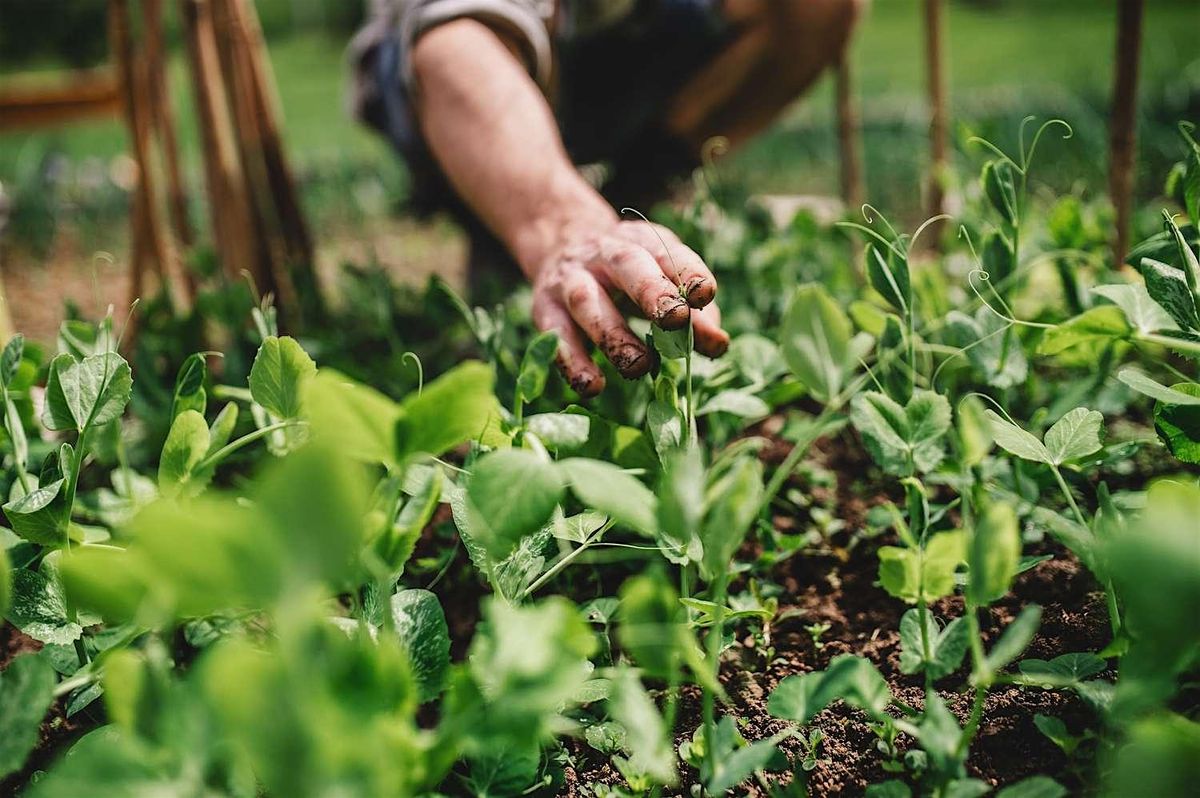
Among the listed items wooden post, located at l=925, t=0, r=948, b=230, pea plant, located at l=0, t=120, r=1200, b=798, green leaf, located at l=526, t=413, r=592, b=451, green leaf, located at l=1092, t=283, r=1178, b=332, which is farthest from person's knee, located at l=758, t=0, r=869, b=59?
green leaf, located at l=526, t=413, r=592, b=451

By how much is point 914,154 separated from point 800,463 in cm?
210

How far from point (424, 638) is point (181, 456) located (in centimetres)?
22

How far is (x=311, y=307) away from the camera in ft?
5.21

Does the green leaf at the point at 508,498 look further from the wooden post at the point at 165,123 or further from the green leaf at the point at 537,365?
the wooden post at the point at 165,123

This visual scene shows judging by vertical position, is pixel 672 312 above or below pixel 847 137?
above

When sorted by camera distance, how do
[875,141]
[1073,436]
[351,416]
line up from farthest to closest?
[875,141] < [1073,436] < [351,416]

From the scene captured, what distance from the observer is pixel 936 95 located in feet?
5.64

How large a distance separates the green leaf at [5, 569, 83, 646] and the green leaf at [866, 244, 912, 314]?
26.6 inches

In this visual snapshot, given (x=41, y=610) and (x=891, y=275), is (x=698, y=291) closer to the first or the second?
(x=891, y=275)

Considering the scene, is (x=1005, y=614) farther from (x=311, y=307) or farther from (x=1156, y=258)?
(x=311, y=307)

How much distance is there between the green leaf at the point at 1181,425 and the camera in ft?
2.06

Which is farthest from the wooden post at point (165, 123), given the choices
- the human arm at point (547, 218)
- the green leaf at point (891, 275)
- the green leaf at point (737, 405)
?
the green leaf at point (891, 275)

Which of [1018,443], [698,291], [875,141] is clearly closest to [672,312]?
[698,291]

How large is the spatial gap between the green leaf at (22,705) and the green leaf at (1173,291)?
753mm
